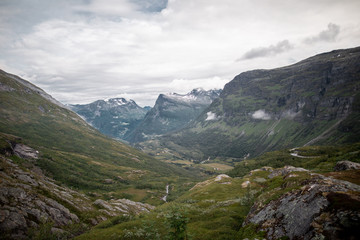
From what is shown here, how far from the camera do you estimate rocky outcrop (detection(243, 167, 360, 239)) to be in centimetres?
1756

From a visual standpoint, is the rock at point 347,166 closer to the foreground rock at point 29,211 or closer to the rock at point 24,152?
the foreground rock at point 29,211

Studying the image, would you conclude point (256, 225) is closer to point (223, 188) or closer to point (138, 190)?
point (223, 188)

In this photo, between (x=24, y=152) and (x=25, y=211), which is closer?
(x=25, y=211)

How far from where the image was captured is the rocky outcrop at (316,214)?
17562 millimetres

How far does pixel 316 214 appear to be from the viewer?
69.1 ft

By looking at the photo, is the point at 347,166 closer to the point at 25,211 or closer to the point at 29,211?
the point at 29,211

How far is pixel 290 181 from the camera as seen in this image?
124 feet

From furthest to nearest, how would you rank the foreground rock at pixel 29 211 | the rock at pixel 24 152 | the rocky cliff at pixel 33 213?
the rock at pixel 24 152 → the rocky cliff at pixel 33 213 → the foreground rock at pixel 29 211

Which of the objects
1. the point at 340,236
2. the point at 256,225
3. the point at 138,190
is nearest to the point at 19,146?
the point at 138,190

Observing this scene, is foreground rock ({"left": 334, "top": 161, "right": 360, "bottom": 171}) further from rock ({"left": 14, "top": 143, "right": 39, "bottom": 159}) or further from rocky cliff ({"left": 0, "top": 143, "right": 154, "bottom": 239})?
rock ({"left": 14, "top": 143, "right": 39, "bottom": 159})

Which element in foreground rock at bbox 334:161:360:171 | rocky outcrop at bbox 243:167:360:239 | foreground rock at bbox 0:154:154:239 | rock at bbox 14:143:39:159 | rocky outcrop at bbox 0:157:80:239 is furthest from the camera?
rock at bbox 14:143:39:159

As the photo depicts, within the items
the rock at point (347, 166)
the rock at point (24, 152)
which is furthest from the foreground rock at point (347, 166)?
the rock at point (24, 152)

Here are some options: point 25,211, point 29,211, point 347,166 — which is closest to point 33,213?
point 29,211

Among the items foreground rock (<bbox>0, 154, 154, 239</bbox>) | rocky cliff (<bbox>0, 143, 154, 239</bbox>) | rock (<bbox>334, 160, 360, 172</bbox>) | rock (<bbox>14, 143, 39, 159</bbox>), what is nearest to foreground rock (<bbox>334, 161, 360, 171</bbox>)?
rock (<bbox>334, 160, 360, 172</bbox>)
